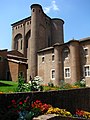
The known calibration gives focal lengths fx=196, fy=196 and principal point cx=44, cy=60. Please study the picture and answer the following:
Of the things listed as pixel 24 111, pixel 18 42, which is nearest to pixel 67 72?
pixel 18 42

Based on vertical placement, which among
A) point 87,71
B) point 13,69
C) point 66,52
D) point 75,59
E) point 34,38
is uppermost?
point 34,38

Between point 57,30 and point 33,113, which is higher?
point 57,30

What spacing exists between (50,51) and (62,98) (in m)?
26.2

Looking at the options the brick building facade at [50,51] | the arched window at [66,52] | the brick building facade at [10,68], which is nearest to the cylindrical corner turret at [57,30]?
the brick building facade at [50,51]

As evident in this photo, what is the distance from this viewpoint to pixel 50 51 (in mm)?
37562

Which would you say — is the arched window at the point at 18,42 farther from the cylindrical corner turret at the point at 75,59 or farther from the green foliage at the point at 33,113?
the green foliage at the point at 33,113

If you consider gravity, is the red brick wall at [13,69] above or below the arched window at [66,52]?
below

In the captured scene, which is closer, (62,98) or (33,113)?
(33,113)

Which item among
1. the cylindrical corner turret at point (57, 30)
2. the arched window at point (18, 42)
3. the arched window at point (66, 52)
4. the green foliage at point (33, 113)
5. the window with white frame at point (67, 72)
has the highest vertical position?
the cylindrical corner turret at point (57, 30)

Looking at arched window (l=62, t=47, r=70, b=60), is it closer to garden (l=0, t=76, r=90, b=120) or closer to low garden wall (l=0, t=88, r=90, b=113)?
low garden wall (l=0, t=88, r=90, b=113)

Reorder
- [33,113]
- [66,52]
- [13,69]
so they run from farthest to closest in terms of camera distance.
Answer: [13,69]
[66,52]
[33,113]

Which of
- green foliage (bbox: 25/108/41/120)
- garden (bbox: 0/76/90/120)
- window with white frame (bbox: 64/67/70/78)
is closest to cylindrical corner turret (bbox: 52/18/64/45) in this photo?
window with white frame (bbox: 64/67/70/78)

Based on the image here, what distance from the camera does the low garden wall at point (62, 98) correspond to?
7.85 meters

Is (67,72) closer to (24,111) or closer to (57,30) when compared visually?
(57,30)
